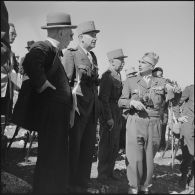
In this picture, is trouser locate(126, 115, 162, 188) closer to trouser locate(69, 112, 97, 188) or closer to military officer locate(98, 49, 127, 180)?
trouser locate(69, 112, 97, 188)

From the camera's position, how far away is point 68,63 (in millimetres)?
5051

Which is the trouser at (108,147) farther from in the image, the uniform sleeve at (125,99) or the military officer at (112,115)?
the uniform sleeve at (125,99)

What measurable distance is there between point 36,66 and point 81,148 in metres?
1.63

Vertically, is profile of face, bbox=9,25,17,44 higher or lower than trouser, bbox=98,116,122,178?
higher

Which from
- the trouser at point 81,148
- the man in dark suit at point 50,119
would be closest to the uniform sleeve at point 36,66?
the man in dark suit at point 50,119

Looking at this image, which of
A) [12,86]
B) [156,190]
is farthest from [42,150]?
[156,190]

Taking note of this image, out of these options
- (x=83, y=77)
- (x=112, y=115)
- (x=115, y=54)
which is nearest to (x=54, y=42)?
(x=83, y=77)

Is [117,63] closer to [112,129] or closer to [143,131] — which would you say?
[112,129]

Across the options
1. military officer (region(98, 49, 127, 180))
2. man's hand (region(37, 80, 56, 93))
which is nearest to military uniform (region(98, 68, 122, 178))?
military officer (region(98, 49, 127, 180))

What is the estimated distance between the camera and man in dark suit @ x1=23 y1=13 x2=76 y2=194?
417cm

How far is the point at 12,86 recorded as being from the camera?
4465 mm

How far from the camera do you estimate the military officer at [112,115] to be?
6695 mm

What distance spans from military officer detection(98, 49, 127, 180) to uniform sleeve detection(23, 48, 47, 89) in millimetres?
2545

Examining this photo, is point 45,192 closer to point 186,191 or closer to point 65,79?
point 65,79
